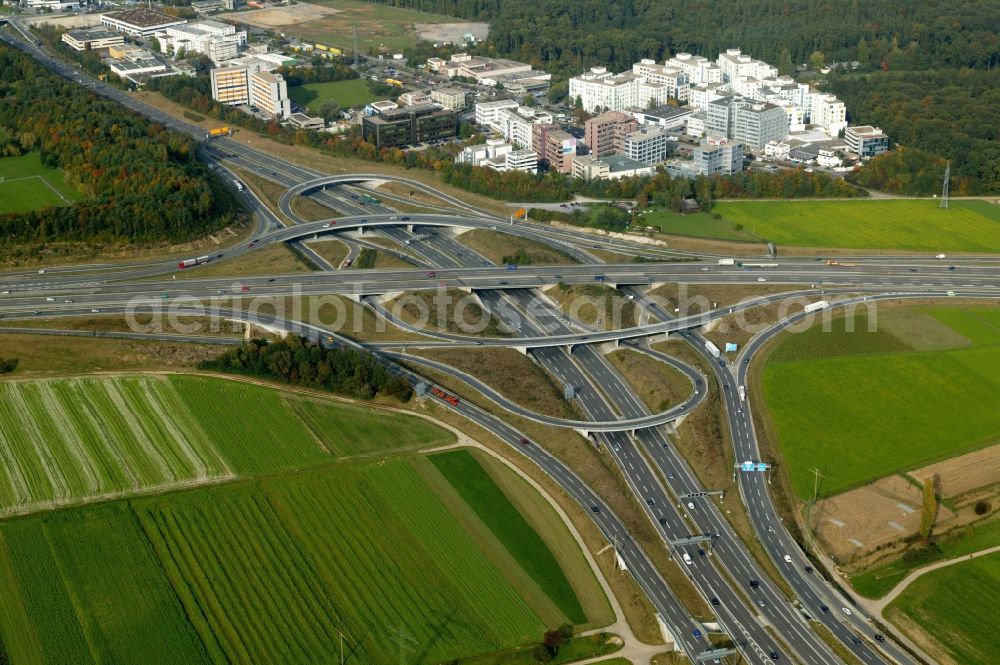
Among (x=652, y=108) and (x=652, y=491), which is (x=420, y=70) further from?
(x=652, y=491)

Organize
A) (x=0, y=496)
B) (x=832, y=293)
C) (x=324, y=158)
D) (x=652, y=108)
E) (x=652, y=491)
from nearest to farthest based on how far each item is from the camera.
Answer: (x=0, y=496) → (x=652, y=491) → (x=832, y=293) → (x=324, y=158) → (x=652, y=108)

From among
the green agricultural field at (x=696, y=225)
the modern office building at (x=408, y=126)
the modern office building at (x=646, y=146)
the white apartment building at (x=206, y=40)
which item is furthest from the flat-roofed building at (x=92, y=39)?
the green agricultural field at (x=696, y=225)

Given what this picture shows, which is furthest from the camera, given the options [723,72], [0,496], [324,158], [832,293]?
[723,72]

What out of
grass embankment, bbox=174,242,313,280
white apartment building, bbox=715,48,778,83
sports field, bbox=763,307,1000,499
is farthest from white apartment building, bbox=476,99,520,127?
sports field, bbox=763,307,1000,499

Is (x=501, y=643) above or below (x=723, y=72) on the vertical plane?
below

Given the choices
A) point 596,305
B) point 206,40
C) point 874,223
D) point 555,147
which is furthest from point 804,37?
point 596,305

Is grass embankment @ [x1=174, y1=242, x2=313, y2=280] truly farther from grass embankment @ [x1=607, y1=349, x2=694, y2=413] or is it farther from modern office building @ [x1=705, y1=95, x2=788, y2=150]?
modern office building @ [x1=705, y1=95, x2=788, y2=150]

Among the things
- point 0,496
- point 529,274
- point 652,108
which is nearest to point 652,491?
point 529,274
